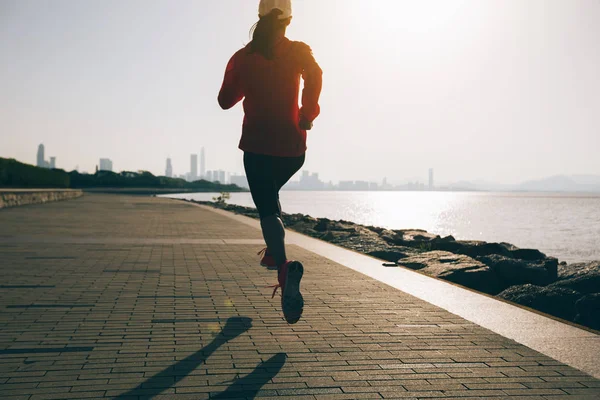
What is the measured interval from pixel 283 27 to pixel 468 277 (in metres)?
5.54

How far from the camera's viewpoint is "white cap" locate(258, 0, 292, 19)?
163 inches

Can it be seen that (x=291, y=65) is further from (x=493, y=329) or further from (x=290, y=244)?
(x=290, y=244)

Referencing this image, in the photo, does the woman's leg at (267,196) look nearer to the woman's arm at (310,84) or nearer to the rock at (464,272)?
the woman's arm at (310,84)

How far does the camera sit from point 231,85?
4223 millimetres

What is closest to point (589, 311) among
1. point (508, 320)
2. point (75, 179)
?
point (508, 320)

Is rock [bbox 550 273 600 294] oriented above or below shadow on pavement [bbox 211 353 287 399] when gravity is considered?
below

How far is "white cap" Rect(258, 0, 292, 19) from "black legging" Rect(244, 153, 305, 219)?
3.47 feet

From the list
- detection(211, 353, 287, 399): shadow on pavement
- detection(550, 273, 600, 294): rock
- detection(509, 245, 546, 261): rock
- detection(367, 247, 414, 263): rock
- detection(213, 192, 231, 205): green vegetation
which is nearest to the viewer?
detection(211, 353, 287, 399): shadow on pavement

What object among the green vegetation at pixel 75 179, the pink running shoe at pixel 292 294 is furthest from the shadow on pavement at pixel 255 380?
the green vegetation at pixel 75 179

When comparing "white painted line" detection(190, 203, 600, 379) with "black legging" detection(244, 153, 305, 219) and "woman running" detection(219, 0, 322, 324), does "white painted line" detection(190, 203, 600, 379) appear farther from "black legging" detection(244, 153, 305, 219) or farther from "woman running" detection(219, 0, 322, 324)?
"black legging" detection(244, 153, 305, 219)

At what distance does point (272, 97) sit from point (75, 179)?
11663 cm

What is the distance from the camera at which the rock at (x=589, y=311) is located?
19.2 feet

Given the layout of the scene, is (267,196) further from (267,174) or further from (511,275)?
(511,275)

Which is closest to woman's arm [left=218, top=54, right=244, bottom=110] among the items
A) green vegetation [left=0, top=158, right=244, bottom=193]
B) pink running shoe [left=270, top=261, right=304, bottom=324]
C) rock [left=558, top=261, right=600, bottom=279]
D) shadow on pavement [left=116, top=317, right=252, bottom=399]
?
pink running shoe [left=270, top=261, right=304, bottom=324]
